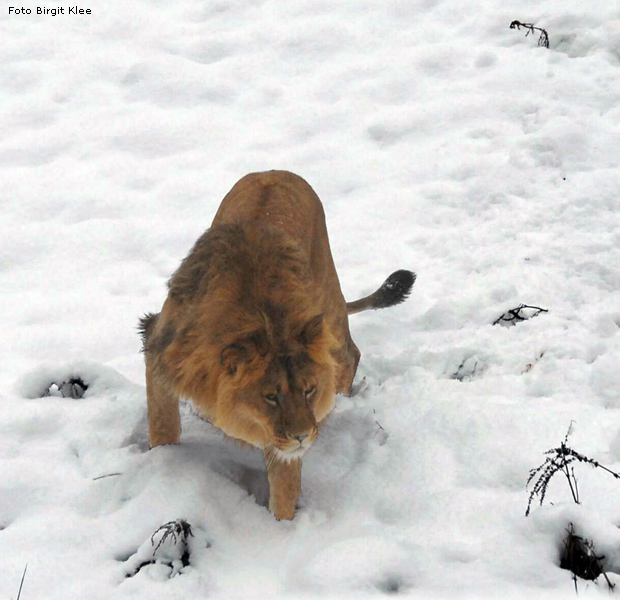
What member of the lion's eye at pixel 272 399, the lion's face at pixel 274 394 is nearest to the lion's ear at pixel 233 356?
the lion's face at pixel 274 394

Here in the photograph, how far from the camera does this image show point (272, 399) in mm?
3246

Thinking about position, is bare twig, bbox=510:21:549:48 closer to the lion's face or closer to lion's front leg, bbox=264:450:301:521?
the lion's face

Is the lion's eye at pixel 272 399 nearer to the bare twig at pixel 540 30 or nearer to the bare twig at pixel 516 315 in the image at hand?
the bare twig at pixel 516 315

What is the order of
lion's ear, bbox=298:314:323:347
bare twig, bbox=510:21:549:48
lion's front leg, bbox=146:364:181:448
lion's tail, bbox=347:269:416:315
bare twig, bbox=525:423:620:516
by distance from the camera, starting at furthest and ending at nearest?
bare twig, bbox=510:21:549:48
lion's tail, bbox=347:269:416:315
lion's front leg, bbox=146:364:181:448
lion's ear, bbox=298:314:323:347
bare twig, bbox=525:423:620:516

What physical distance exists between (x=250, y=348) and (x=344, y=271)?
255cm

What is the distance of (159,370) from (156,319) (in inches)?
18.0

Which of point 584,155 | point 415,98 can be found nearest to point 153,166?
point 415,98

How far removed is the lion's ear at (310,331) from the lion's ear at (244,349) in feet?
0.56

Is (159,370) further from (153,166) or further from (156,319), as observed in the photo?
(153,166)

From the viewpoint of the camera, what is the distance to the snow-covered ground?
10.8ft

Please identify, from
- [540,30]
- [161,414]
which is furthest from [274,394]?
[540,30]

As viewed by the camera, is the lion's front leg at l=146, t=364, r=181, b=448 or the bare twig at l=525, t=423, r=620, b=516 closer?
the bare twig at l=525, t=423, r=620, b=516

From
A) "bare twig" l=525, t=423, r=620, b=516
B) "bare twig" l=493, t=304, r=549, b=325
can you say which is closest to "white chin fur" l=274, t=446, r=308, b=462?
"bare twig" l=525, t=423, r=620, b=516

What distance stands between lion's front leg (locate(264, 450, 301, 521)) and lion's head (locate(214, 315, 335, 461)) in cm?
14
